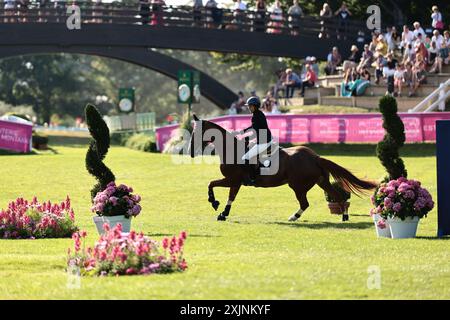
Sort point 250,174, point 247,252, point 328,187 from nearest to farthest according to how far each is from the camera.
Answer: point 247,252
point 250,174
point 328,187

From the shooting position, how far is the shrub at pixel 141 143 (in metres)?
49.9

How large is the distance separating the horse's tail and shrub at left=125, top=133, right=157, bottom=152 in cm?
2566

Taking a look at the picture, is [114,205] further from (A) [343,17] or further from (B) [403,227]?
(A) [343,17]

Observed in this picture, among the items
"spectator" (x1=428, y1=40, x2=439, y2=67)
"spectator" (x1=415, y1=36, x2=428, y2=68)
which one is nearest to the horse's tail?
"spectator" (x1=415, y1=36, x2=428, y2=68)

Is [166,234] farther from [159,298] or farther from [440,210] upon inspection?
[159,298]

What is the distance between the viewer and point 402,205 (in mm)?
20766

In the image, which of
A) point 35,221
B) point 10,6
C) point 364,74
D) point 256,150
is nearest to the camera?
point 35,221

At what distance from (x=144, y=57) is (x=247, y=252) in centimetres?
4226

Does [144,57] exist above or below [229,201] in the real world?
above

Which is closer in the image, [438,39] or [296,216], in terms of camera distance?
[296,216]

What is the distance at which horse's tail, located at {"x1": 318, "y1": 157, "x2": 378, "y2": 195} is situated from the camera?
78.9ft

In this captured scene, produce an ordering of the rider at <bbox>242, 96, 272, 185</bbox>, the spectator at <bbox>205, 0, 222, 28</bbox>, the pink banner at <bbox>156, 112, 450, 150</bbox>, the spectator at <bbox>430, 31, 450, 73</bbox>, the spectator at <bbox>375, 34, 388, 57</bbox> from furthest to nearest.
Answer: the spectator at <bbox>205, 0, 222, 28</bbox> < the spectator at <bbox>375, 34, 388, 57</bbox> < the spectator at <bbox>430, 31, 450, 73</bbox> < the pink banner at <bbox>156, 112, 450, 150</bbox> < the rider at <bbox>242, 96, 272, 185</bbox>

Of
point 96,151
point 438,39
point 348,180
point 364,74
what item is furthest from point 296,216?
point 364,74

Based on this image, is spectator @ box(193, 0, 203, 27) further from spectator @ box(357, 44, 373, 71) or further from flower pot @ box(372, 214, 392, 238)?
flower pot @ box(372, 214, 392, 238)
